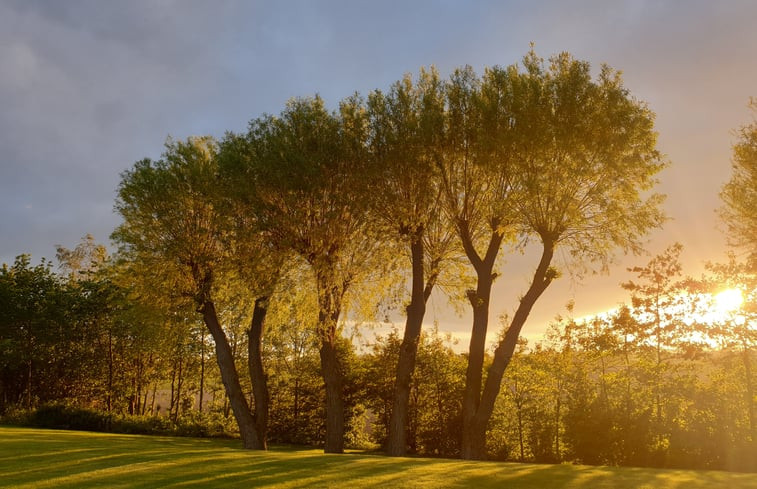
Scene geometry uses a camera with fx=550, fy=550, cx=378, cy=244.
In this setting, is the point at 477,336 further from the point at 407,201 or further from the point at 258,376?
the point at 258,376

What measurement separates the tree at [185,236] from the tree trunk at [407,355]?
8.35m

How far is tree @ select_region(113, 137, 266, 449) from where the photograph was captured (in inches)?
1017

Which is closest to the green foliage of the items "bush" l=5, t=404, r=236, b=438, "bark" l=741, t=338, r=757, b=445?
"bark" l=741, t=338, r=757, b=445

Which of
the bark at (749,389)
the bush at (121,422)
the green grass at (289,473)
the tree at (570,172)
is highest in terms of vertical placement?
the tree at (570,172)

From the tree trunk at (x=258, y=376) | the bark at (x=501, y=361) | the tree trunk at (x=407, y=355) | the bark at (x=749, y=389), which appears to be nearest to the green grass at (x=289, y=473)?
the bark at (x=501, y=361)

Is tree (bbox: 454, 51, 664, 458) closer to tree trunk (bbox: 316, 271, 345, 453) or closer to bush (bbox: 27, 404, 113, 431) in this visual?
tree trunk (bbox: 316, 271, 345, 453)

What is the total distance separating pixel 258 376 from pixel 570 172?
1667 centimetres

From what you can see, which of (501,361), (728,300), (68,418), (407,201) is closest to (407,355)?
(501,361)

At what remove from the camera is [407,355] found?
2053cm

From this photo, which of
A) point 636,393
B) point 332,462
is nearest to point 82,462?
point 332,462

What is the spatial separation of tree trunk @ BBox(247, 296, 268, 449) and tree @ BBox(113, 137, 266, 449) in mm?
181

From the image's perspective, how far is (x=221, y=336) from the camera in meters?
26.2

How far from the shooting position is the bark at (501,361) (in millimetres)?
18703

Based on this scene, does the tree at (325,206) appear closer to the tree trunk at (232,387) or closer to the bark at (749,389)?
the tree trunk at (232,387)
